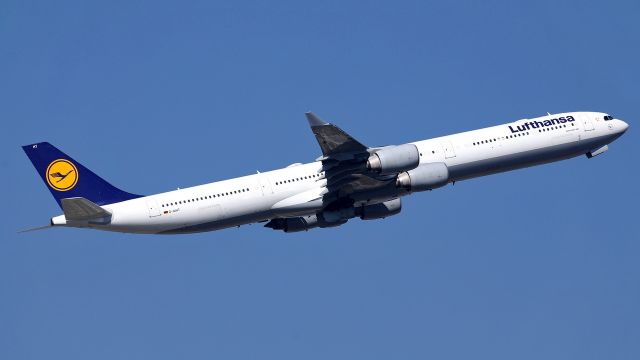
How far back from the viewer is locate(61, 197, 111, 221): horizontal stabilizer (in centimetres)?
5977

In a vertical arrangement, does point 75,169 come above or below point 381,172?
above

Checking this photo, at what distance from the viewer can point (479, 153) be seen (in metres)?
66.8

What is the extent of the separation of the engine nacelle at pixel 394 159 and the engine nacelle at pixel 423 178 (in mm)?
1527

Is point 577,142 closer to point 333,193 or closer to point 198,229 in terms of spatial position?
point 333,193

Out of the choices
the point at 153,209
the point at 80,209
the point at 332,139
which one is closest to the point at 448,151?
the point at 332,139

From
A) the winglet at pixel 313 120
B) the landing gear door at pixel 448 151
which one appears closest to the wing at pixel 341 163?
the winglet at pixel 313 120

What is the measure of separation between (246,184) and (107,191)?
30.3 feet

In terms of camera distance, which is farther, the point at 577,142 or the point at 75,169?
the point at 577,142

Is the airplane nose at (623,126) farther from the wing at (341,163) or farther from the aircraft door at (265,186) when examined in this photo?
the aircraft door at (265,186)

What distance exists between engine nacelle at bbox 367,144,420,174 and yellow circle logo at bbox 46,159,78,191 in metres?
19.8

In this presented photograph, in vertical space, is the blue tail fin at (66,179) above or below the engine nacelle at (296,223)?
above

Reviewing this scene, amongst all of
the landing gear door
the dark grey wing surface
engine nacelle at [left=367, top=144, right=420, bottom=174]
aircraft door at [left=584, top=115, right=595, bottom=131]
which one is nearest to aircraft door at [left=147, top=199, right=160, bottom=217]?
the dark grey wing surface

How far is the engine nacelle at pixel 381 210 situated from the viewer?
68.2 meters

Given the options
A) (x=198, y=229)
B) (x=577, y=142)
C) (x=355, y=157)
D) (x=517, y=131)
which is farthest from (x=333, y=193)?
(x=577, y=142)
